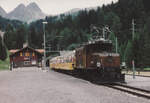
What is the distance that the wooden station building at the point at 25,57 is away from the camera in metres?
106

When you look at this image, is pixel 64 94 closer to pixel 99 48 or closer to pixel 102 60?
pixel 102 60

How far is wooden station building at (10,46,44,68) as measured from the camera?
106 m

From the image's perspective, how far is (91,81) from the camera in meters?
21.6

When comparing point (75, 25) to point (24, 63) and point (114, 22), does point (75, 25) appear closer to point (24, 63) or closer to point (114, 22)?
point (114, 22)

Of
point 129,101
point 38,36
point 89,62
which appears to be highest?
point 38,36

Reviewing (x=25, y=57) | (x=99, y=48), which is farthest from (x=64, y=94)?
(x=25, y=57)

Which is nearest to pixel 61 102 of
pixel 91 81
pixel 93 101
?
pixel 93 101

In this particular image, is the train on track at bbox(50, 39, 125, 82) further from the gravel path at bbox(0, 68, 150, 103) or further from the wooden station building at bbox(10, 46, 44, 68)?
the wooden station building at bbox(10, 46, 44, 68)

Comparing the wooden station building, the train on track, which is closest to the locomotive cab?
the train on track

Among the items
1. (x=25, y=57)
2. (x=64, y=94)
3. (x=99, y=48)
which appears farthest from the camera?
(x=25, y=57)

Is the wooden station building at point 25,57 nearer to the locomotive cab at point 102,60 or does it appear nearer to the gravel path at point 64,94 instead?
the locomotive cab at point 102,60

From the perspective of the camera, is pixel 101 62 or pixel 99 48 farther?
pixel 99 48

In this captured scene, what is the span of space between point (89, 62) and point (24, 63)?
89742mm

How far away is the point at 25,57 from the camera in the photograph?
107m
